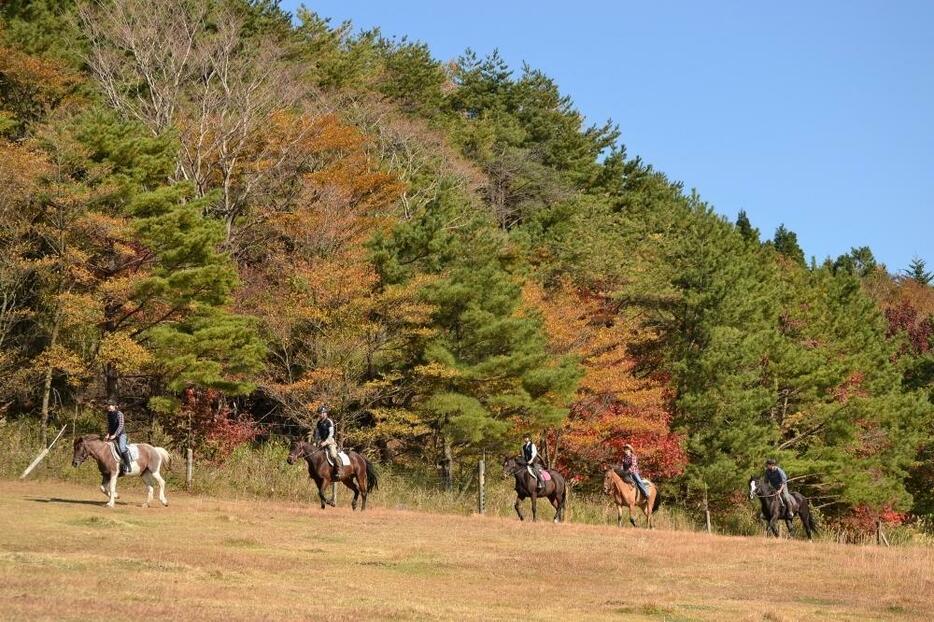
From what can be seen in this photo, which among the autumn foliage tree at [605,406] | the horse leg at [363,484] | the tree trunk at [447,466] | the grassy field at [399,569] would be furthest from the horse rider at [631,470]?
the autumn foliage tree at [605,406]

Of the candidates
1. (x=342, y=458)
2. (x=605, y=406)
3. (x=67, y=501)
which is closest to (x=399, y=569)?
(x=67, y=501)

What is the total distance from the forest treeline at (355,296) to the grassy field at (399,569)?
9508 mm

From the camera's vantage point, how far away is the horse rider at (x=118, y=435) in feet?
→ 82.8

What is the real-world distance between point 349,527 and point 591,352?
22551 millimetres

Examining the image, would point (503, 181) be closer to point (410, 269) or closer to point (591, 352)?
point (591, 352)

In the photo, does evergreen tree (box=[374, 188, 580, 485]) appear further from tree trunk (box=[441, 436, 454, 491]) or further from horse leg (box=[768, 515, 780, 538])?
horse leg (box=[768, 515, 780, 538])

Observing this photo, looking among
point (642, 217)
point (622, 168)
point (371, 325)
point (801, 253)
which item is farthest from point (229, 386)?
point (801, 253)

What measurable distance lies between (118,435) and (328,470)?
18.5 ft

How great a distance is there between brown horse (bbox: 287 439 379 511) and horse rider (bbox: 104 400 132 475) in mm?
4042

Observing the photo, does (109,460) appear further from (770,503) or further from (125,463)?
(770,503)

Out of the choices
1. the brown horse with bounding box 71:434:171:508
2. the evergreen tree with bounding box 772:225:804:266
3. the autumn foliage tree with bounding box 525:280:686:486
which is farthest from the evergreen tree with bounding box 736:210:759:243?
the brown horse with bounding box 71:434:171:508

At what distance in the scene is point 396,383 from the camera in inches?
1574

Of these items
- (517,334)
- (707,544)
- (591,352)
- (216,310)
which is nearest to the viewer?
(707,544)

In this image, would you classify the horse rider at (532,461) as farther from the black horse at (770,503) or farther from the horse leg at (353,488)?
the black horse at (770,503)
